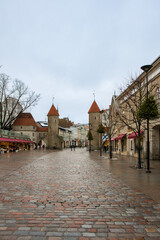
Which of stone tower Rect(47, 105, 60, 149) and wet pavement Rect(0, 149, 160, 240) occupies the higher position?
stone tower Rect(47, 105, 60, 149)

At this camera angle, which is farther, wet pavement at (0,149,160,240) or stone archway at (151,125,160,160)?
stone archway at (151,125,160,160)

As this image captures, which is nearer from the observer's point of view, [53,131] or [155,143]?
[155,143]

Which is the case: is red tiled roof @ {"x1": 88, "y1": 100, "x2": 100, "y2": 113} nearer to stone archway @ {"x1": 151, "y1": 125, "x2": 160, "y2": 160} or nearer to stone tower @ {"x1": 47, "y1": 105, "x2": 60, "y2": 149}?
stone tower @ {"x1": 47, "y1": 105, "x2": 60, "y2": 149}

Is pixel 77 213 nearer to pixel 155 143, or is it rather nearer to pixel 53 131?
pixel 155 143

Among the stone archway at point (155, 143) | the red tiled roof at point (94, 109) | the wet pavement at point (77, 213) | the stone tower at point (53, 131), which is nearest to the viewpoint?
the wet pavement at point (77, 213)

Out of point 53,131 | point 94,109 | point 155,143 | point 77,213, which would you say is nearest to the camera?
point 77,213

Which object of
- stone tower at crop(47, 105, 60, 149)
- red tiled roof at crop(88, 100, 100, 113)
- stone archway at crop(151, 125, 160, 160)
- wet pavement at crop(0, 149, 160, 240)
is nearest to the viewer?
wet pavement at crop(0, 149, 160, 240)

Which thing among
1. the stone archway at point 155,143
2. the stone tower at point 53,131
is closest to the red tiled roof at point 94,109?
the stone tower at point 53,131

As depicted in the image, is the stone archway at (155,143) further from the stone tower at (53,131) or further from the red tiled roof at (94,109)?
the stone tower at (53,131)

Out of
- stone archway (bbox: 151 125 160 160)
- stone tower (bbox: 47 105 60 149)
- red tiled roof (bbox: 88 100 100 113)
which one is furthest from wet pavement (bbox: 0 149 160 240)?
stone tower (bbox: 47 105 60 149)

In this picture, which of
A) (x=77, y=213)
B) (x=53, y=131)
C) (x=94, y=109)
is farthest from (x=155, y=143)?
(x=53, y=131)

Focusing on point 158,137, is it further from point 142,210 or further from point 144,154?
point 142,210

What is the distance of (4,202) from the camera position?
5.94 m

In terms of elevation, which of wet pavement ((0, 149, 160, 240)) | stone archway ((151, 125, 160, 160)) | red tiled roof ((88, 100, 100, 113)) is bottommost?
wet pavement ((0, 149, 160, 240))
